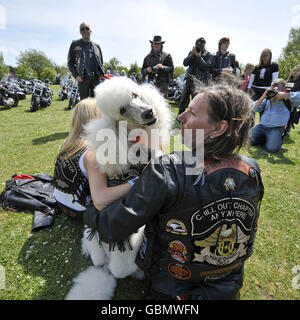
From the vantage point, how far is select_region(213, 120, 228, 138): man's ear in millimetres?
1024

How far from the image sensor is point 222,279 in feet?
4.21

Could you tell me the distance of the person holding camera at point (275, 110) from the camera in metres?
4.61

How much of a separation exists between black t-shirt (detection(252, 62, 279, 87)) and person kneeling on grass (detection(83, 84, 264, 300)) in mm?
5729

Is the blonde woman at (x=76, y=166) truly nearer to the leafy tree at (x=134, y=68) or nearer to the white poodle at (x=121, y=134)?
the white poodle at (x=121, y=134)

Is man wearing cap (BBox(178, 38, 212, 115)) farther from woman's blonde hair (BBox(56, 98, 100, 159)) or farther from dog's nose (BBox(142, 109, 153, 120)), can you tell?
dog's nose (BBox(142, 109, 153, 120))

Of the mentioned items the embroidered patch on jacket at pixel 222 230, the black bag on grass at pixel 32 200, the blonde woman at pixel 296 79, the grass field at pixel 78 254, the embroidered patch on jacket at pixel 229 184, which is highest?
the blonde woman at pixel 296 79

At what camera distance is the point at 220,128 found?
3.41 feet

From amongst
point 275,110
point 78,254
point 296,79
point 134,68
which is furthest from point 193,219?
point 134,68

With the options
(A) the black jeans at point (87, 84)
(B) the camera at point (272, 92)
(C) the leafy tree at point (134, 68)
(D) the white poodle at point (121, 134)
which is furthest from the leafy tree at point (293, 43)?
(D) the white poodle at point (121, 134)

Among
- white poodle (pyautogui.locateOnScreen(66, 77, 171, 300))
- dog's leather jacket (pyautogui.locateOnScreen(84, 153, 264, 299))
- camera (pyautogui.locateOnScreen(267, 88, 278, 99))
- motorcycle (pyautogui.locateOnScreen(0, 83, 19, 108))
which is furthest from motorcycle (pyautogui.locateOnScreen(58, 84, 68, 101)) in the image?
dog's leather jacket (pyautogui.locateOnScreen(84, 153, 264, 299))

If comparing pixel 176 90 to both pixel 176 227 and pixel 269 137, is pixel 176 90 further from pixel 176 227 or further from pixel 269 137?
pixel 176 227
